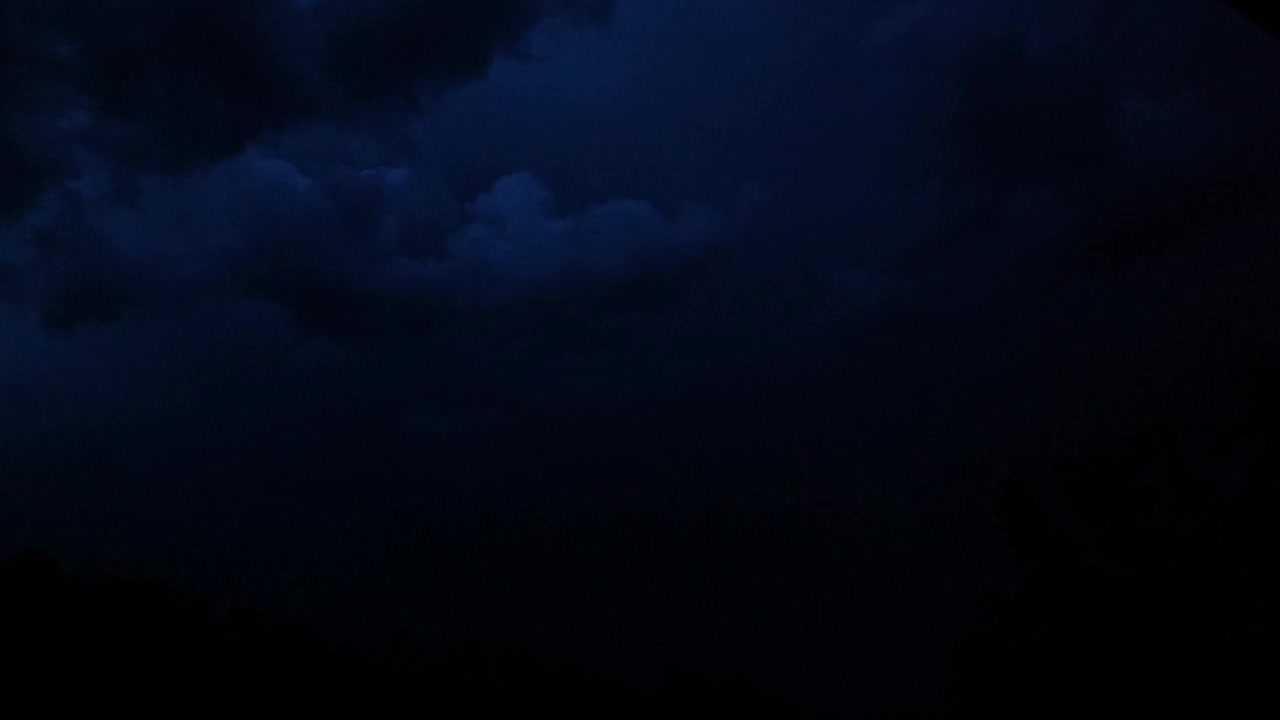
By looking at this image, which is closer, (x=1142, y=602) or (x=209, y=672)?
(x=209, y=672)

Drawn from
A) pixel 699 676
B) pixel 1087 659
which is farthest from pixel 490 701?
pixel 1087 659

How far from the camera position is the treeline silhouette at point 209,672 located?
3.80 meters

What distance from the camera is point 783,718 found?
593 centimetres

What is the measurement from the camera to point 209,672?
4.23 meters

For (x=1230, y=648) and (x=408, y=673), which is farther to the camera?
(x=1230, y=648)

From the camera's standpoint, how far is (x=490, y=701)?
4.91 metres

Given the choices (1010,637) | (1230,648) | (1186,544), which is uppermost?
(1186,544)

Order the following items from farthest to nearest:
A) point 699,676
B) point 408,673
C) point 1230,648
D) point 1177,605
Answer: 1. point 1177,605
2. point 1230,648
3. point 699,676
4. point 408,673

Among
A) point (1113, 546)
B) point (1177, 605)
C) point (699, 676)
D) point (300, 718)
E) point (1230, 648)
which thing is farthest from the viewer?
point (1113, 546)

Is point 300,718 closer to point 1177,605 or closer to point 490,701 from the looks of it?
point 490,701

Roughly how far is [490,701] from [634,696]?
875 mm

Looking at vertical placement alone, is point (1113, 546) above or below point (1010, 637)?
above

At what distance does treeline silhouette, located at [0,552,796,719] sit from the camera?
3.80 m

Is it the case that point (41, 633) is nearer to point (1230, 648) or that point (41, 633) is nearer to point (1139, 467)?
point (1230, 648)
